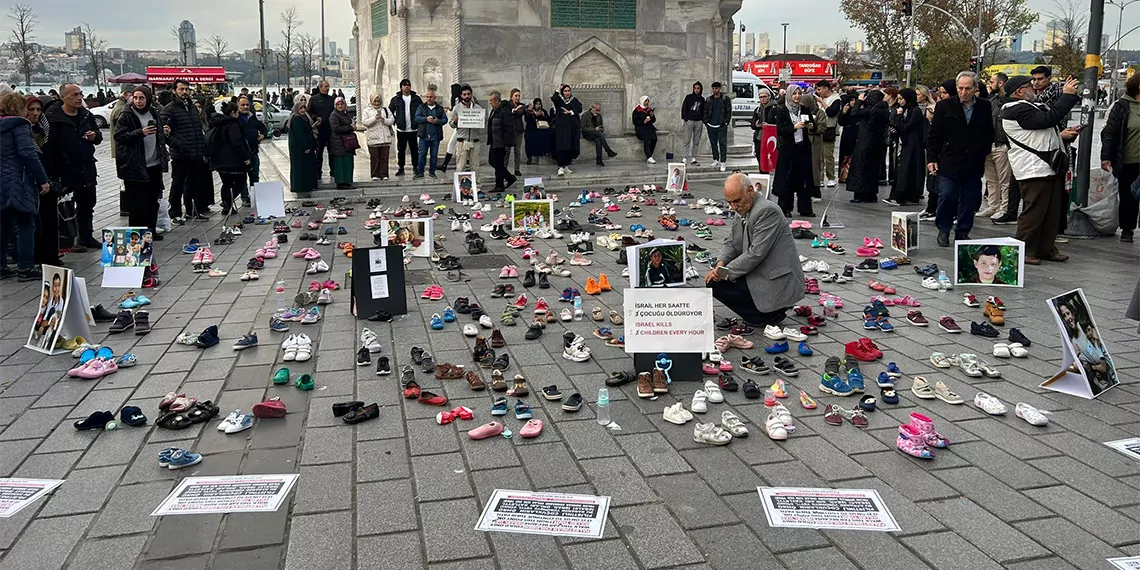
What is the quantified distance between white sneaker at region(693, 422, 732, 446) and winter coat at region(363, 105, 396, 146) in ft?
43.8

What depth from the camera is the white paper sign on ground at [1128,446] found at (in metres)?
4.76

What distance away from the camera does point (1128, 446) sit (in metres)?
4.86

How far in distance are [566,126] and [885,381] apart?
1328cm

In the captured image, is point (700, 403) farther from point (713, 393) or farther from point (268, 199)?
point (268, 199)

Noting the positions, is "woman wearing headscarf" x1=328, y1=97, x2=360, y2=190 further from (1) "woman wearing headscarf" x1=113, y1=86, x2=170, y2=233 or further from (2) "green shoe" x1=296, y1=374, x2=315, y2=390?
(2) "green shoe" x1=296, y1=374, x2=315, y2=390

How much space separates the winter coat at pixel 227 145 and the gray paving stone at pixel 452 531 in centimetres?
1111

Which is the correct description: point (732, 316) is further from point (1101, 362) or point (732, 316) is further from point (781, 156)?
point (781, 156)

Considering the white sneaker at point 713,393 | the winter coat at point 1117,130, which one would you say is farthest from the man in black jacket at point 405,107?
the white sneaker at point 713,393

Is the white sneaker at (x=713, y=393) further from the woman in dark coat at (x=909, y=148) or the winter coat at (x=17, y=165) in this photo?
the woman in dark coat at (x=909, y=148)

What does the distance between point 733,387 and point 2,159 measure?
7478 millimetres

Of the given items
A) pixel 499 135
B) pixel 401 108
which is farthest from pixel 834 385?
pixel 401 108

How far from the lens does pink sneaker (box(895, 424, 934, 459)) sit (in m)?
4.79

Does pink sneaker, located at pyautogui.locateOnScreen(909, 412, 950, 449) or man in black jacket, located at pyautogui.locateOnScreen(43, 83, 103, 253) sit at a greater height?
man in black jacket, located at pyautogui.locateOnScreen(43, 83, 103, 253)

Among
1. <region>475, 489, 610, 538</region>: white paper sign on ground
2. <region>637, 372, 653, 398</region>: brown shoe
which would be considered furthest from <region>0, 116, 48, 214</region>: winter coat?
<region>475, 489, 610, 538</region>: white paper sign on ground
